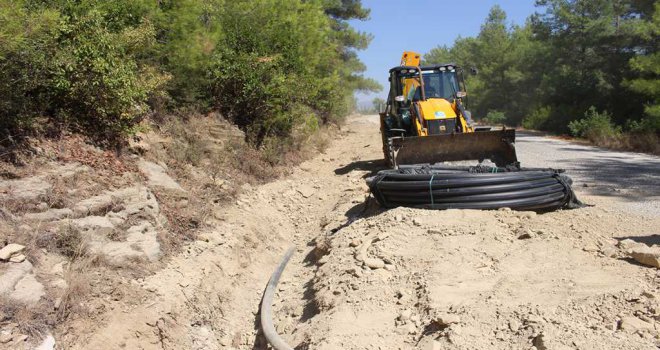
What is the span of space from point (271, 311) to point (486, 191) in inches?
129

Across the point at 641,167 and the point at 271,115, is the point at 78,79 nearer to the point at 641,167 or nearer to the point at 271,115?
the point at 271,115

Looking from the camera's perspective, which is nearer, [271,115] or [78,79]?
[78,79]

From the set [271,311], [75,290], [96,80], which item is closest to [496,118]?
[96,80]

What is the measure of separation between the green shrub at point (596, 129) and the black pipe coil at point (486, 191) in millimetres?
13527

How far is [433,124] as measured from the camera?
10742 mm

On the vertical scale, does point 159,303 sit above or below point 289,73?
below

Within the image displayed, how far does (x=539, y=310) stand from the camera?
14.1ft

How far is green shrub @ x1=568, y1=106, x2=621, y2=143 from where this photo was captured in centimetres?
1969

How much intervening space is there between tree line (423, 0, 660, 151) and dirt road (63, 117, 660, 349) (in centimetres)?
1252

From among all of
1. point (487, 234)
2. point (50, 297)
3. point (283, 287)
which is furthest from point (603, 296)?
point (50, 297)

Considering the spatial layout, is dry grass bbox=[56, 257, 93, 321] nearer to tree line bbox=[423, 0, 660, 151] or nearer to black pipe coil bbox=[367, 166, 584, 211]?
black pipe coil bbox=[367, 166, 584, 211]

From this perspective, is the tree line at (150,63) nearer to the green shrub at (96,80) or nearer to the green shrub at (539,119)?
the green shrub at (96,80)

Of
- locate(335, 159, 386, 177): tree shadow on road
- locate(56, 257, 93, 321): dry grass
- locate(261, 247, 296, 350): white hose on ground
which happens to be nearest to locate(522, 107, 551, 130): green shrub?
locate(335, 159, 386, 177): tree shadow on road

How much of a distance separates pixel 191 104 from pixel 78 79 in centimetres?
437
